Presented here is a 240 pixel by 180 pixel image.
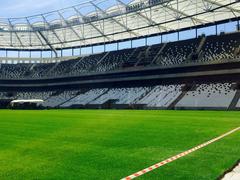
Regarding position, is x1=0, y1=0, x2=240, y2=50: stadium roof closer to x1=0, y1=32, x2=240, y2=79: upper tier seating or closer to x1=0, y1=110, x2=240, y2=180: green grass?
x1=0, y1=32, x2=240, y2=79: upper tier seating

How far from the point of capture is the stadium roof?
6257cm

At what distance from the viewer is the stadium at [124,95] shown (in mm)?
10055

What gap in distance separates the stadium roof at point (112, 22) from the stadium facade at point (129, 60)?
18 cm

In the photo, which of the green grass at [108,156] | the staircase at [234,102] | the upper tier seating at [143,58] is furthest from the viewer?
the upper tier seating at [143,58]

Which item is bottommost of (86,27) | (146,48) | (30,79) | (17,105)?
(17,105)

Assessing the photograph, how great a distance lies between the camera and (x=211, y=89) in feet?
196

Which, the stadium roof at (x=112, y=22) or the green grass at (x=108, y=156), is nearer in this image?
the green grass at (x=108, y=156)

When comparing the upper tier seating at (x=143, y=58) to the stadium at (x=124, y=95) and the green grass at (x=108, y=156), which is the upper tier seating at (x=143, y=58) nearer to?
the stadium at (x=124, y=95)

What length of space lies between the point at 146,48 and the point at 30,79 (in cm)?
3319

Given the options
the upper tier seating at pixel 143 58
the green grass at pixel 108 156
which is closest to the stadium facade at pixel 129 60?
the upper tier seating at pixel 143 58

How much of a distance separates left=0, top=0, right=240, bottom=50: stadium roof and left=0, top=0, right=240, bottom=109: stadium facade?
0.18 meters

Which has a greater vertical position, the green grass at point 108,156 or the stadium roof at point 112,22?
the stadium roof at point 112,22

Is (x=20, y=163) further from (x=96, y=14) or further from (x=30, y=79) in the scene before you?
(x=30, y=79)

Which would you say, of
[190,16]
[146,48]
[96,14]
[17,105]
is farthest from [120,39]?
[17,105]
